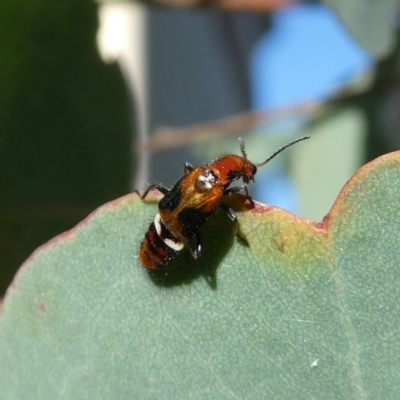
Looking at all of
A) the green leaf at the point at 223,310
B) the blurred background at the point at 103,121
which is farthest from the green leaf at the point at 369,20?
the green leaf at the point at 223,310

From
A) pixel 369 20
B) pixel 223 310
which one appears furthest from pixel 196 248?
pixel 369 20

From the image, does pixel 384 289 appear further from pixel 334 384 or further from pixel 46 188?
pixel 46 188

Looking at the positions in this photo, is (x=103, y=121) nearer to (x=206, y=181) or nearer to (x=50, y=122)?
(x=50, y=122)

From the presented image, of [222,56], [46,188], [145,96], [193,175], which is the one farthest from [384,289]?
[222,56]

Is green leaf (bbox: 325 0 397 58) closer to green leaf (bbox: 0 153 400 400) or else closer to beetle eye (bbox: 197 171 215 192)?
beetle eye (bbox: 197 171 215 192)

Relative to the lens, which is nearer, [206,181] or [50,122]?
[206,181]

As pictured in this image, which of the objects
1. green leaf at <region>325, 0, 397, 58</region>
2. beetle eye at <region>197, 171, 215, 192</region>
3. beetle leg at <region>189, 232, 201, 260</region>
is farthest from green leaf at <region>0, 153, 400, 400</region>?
green leaf at <region>325, 0, 397, 58</region>
